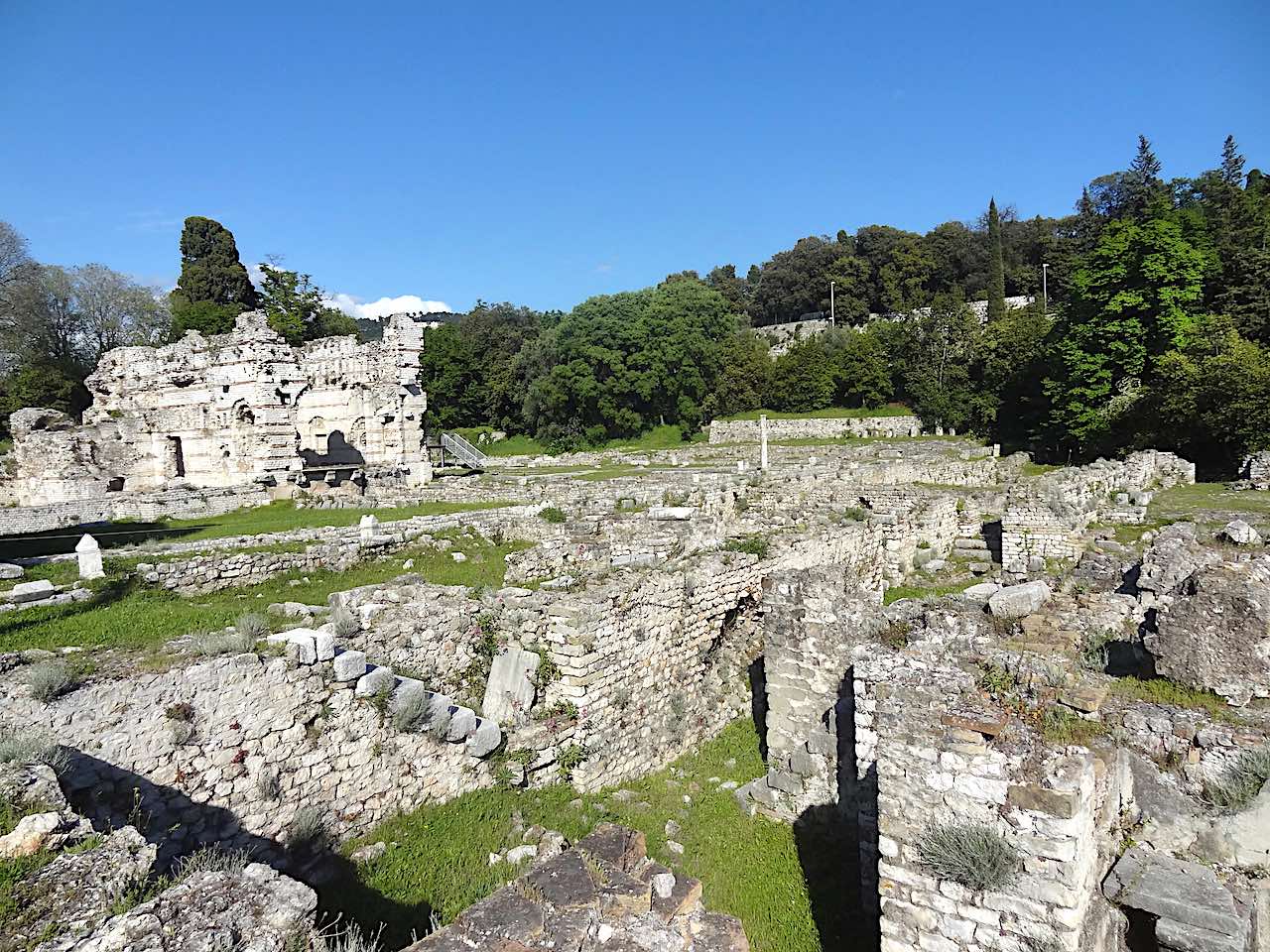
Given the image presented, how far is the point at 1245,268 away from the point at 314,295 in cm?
5312

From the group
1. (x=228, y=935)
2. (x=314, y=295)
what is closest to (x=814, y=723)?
(x=228, y=935)

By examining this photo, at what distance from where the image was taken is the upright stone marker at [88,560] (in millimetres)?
9562

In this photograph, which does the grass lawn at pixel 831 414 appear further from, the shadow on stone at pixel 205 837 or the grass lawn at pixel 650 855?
the shadow on stone at pixel 205 837

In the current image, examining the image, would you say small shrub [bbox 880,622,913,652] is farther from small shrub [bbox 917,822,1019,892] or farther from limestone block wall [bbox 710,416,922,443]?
limestone block wall [bbox 710,416,922,443]

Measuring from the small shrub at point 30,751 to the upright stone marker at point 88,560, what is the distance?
573 cm

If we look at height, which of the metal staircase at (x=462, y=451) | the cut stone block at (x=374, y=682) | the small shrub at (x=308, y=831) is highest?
the metal staircase at (x=462, y=451)

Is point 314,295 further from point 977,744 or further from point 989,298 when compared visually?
point 989,298

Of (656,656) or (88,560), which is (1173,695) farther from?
(88,560)

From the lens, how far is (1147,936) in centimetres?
413

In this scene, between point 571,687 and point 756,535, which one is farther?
point 756,535

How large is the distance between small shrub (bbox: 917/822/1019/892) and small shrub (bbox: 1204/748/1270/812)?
171 cm

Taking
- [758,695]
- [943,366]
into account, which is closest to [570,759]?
[758,695]

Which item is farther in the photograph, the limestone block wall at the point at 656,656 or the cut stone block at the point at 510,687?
the limestone block wall at the point at 656,656

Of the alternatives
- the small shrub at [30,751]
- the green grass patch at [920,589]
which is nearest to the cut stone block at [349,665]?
the small shrub at [30,751]
